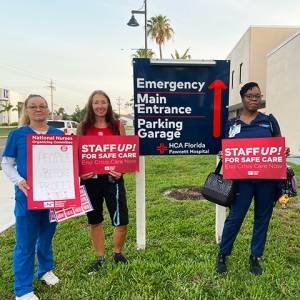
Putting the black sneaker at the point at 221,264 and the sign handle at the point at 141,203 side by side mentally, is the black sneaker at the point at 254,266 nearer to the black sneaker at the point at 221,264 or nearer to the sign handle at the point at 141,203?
the black sneaker at the point at 221,264

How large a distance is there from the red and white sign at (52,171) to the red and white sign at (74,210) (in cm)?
6

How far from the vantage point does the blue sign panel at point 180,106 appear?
299cm

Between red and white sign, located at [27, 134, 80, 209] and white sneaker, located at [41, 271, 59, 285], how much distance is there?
770 millimetres

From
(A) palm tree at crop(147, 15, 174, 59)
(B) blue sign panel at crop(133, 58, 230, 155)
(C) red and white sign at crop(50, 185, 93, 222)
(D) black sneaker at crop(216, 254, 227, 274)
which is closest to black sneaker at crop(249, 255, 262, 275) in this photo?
(D) black sneaker at crop(216, 254, 227, 274)

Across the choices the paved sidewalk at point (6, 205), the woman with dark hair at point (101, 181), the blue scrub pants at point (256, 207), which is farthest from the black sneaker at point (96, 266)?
the paved sidewalk at point (6, 205)

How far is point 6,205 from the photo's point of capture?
5.29 metres

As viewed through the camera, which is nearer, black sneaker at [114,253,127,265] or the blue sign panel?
black sneaker at [114,253,127,265]

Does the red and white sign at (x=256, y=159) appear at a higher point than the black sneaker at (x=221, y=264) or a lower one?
higher

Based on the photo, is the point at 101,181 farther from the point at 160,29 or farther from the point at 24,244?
Answer: the point at 160,29

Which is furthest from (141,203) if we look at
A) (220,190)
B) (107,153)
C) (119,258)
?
(220,190)

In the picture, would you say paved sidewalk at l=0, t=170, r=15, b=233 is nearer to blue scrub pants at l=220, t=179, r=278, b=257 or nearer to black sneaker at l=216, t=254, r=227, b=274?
black sneaker at l=216, t=254, r=227, b=274

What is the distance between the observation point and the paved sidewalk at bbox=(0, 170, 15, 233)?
14.1 ft

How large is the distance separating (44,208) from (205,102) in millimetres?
1990

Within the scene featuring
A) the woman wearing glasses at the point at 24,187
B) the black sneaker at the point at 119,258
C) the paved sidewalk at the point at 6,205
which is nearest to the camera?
the woman wearing glasses at the point at 24,187
